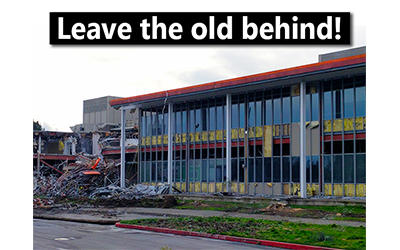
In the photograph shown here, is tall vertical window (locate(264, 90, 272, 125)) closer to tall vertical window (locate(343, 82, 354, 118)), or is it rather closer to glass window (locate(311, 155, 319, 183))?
glass window (locate(311, 155, 319, 183))

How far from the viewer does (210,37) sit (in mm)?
9875

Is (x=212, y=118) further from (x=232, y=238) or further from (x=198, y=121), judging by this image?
(x=232, y=238)

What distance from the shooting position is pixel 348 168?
1076 inches

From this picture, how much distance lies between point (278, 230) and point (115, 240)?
585cm

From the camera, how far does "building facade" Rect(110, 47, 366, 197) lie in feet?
89.9

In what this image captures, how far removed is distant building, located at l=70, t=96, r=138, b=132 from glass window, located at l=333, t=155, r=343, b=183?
39789mm

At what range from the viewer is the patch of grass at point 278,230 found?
1489 centimetres

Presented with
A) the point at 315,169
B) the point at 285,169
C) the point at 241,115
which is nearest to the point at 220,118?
the point at 241,115

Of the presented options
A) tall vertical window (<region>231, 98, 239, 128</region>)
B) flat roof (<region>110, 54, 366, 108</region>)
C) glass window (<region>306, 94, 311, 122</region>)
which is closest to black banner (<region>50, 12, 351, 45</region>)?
flat roof (<region>110, 54, 366, 108</region>)

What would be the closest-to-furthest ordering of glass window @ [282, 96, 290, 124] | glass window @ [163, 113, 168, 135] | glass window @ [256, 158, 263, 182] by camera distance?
glass window @ [282, 96, 290, 124] → glass window @ [256, 158, 263, 182] → glass window @ [163, 113, 168, 135]

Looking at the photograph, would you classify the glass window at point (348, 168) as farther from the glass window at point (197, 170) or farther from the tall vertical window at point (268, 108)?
→ the glass window at point (197, 170)

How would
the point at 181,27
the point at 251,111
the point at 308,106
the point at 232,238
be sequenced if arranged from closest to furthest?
the point at 181,27, the point at 232,238, the point at 308,106, the point at 251,111

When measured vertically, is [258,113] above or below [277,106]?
below

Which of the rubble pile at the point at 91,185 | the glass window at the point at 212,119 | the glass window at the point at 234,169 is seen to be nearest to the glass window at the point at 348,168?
the glass window at the point at 234,169
